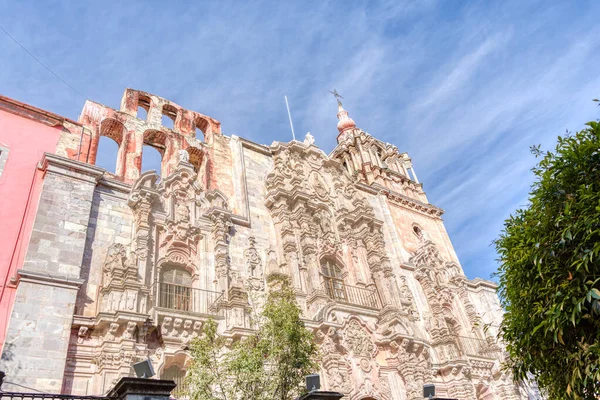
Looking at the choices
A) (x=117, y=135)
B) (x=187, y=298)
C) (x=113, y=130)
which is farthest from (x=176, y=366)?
(x=113, y=130)

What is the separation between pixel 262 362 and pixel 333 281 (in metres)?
8.40

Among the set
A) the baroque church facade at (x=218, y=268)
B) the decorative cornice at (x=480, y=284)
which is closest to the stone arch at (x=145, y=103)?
the baroque church facade at (x=218, y=268)

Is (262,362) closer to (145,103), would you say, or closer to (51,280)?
(51,280)

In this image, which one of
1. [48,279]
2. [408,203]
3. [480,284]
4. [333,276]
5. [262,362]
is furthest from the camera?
[408,203]

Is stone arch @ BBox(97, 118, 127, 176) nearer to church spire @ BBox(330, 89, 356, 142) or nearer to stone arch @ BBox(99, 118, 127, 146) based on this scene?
stone arch @ BBox(99, 118, 127, 146)

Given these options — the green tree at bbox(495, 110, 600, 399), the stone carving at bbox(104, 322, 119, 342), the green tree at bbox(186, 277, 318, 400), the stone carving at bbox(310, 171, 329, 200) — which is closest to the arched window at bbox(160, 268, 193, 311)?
the stone carving at bbox(104, 322, 119, 342)

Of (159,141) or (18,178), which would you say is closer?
(18,178)

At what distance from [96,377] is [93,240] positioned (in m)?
3.89

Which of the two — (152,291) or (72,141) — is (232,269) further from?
(72,141)

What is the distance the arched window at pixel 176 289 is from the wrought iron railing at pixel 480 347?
12.1 metres

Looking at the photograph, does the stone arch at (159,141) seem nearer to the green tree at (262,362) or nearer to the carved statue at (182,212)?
the carved statue at (182,212)

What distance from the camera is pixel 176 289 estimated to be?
13.5 m

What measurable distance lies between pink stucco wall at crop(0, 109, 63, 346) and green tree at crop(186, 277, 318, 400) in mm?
4323

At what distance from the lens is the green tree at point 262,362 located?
9.06m
